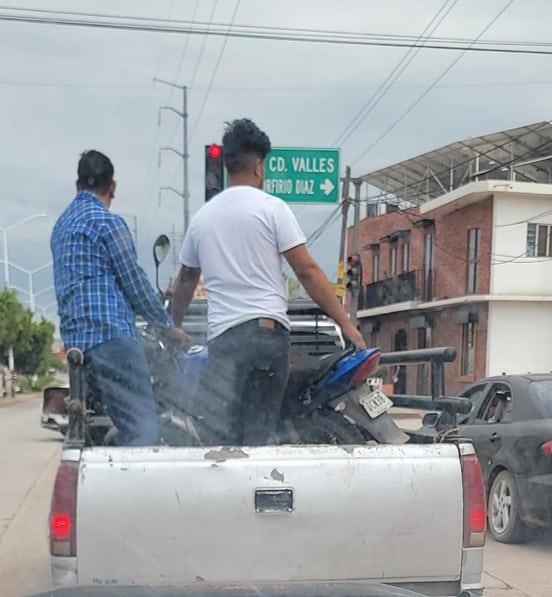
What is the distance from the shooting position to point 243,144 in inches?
157

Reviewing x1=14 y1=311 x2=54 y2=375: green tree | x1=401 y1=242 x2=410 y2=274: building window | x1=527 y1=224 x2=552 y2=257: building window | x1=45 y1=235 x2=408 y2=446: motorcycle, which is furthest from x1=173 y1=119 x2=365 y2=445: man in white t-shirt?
x1=14 y1=311 x2=54 y2=375: green tree

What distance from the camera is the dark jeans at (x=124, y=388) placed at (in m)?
3.79

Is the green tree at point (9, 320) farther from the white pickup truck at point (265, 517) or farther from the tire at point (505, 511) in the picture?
the white pickup truck at point (265, 517)

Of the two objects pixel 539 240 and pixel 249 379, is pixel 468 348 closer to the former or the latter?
pixel 539 240

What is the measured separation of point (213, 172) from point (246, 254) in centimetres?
791

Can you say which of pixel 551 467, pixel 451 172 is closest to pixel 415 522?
pixel 551 467

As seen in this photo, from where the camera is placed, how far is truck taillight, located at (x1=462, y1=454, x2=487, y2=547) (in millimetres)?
3188

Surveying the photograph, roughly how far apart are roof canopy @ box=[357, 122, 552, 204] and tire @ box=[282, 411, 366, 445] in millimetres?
23231

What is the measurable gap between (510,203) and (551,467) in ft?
72.0

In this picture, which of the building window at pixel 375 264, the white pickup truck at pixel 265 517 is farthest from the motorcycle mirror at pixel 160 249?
the building window at pixel 375 264

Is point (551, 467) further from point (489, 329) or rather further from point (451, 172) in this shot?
point (451, 172)

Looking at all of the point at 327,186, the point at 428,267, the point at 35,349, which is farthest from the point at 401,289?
the point at 35,349

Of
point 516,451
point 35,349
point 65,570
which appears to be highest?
point 65,570

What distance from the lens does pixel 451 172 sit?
33.0 metres
